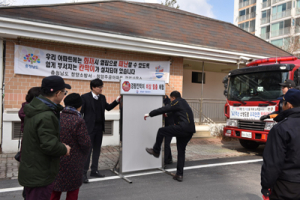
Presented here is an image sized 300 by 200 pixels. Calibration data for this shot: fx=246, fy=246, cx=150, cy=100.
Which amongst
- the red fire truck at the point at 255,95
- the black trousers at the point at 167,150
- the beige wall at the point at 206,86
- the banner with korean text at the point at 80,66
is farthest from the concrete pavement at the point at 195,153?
the beige wall at the point at 206,86

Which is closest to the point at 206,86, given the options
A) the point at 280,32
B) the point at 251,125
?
the point at 251,125

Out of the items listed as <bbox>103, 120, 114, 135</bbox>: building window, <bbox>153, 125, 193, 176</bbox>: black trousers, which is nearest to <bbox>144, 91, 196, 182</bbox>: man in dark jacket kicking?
<bbox>153, 125, 193, 176</bbox>: black trousers

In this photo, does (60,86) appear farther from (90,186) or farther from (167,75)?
(167,75)

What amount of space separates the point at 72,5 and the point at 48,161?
7.27 metres

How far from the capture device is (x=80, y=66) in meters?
7.86

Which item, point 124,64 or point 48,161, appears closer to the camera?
point 48,161

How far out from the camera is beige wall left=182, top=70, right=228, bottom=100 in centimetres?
1306

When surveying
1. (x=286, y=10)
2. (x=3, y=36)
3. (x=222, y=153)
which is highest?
(x=286, y=10)

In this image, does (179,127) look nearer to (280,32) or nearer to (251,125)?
(251,125)

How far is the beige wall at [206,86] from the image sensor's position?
1306cm

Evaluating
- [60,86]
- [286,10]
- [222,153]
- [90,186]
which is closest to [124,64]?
[222,153]

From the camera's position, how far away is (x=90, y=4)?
8836mm

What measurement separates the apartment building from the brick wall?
2841 cm

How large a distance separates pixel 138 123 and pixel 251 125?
3.73 metres
